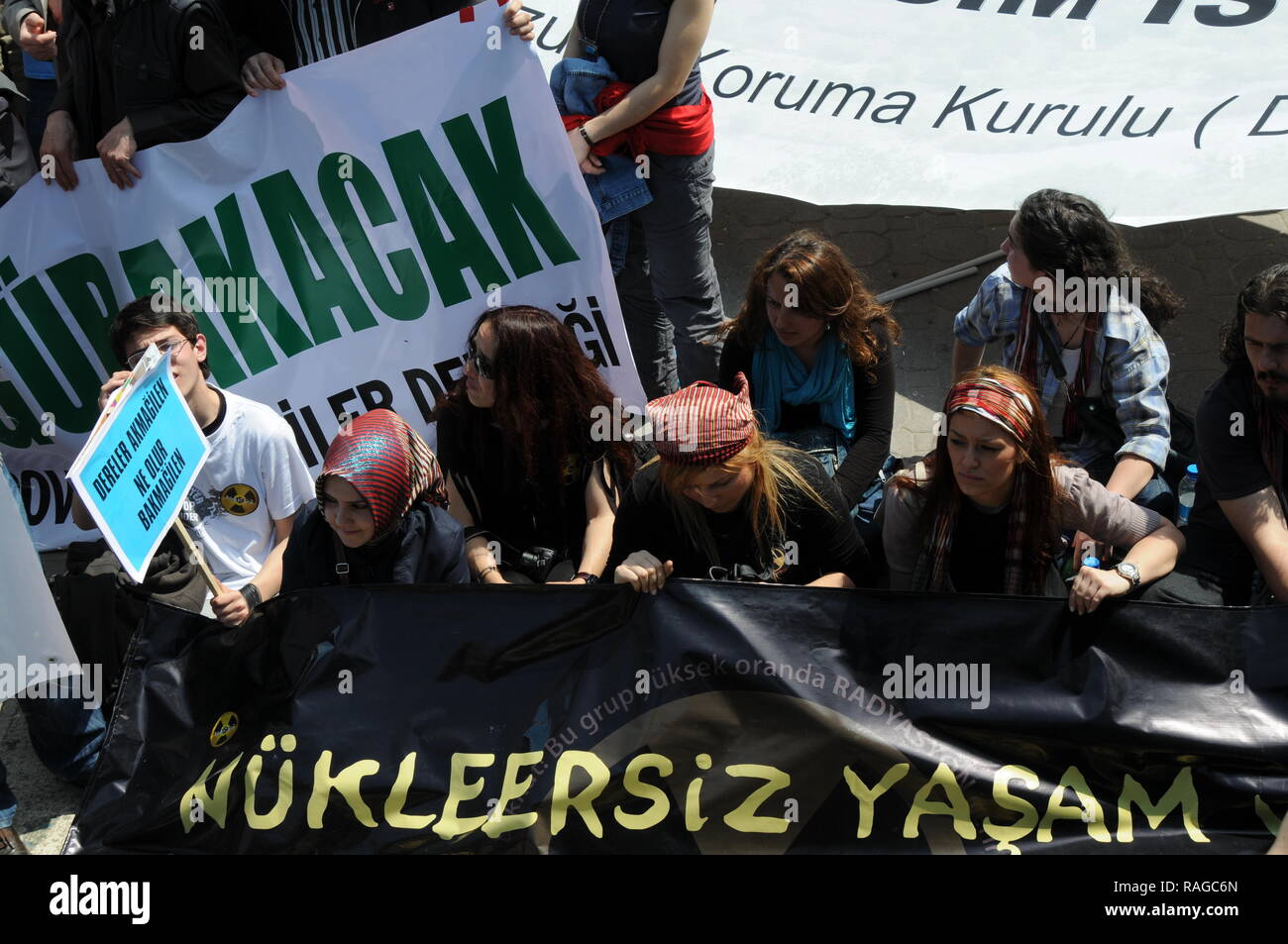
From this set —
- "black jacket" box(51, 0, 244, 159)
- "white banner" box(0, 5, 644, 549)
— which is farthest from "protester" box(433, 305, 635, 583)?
"black jacket" box(51, 0, 244, 159)

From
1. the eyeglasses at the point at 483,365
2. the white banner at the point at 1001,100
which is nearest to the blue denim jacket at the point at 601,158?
the white banner at the point at 1001,100

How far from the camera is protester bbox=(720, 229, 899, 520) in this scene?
163 inches

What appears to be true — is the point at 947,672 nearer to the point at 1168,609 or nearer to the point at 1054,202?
the point at 1168,609

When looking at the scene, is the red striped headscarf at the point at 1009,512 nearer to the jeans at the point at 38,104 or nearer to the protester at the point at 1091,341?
the protester at the point at 1091,341

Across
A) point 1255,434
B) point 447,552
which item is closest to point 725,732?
point 447,552

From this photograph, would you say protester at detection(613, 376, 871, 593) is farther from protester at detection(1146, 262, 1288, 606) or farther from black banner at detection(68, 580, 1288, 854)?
protester at detection(1146, 262, 1288, 606)

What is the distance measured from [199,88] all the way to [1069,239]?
3.14 meters

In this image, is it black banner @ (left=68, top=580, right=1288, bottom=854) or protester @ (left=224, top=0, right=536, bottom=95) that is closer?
black banner @ (left=68, top=580, right=1288, bottom=854)

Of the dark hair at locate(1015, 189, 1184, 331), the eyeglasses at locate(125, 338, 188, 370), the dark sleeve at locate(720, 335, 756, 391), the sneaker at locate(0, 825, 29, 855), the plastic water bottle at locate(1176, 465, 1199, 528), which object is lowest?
the sneaker at locate(0, 825, 29, 855)

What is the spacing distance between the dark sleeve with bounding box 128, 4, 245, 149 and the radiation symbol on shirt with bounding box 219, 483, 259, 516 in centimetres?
157

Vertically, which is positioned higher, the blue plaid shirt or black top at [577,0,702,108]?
black top at [577,0,702,108]

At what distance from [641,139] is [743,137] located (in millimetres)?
1013

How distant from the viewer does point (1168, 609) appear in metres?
3.07

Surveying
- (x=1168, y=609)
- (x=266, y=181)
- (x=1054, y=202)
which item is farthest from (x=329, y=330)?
(x=1168, y=609)
